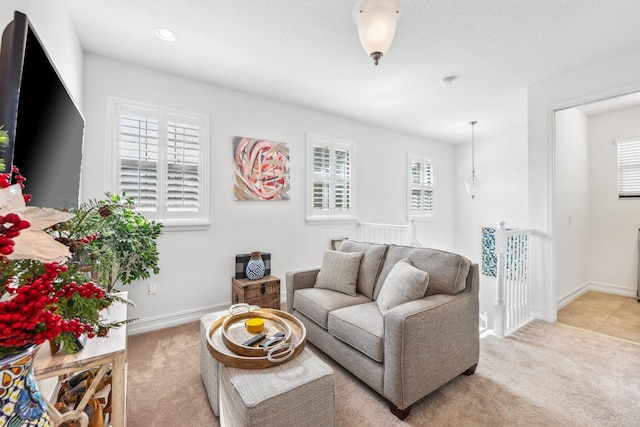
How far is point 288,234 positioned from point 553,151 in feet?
10.7

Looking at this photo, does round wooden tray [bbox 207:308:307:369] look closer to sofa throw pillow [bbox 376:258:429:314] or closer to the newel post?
sofa throw pillow [bbox 376:258:429:314]

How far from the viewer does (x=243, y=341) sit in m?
1.54

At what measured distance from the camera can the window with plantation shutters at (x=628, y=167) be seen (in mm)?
3947

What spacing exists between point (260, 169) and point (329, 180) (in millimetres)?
1147

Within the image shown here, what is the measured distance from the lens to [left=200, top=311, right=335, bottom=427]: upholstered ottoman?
1174 millimetres

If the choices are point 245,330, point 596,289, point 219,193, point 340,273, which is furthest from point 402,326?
point 596,289

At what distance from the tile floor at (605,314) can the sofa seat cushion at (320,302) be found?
8.54ft

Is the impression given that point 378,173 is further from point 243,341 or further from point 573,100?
point 243,341

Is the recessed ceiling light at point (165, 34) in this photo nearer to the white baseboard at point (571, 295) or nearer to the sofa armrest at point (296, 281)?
the sofa armrest at point (296, 281)

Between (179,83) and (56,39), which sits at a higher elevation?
(179,83)

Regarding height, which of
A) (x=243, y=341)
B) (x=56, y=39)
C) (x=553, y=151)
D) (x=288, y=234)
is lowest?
(x=243, y=341)

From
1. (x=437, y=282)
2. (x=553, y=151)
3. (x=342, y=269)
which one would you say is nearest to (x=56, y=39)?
(x=342, y=269)

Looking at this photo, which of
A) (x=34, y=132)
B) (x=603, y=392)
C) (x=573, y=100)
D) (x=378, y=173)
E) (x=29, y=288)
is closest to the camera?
(x=29, y=288)

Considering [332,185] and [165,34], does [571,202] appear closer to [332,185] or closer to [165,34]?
[332,185]
